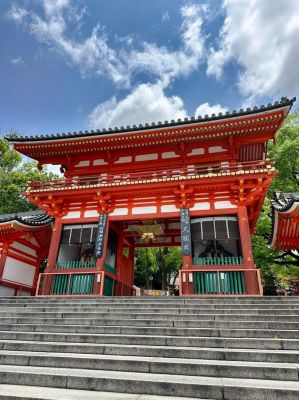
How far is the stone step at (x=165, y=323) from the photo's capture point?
5.74 m

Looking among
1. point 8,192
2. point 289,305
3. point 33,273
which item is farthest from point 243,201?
point 8,192

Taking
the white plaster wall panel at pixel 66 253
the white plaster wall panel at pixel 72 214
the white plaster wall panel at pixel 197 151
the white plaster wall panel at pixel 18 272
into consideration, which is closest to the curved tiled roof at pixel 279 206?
the white plaster wall panel at pixel 197 151

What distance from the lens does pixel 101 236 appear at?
12422mm

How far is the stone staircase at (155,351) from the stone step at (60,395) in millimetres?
12

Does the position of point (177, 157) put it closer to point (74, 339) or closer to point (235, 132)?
point (235, 132)

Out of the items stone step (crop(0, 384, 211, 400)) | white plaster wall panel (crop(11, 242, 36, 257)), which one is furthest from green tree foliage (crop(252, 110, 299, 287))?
stone step (crop(0, 384, 211, 400))

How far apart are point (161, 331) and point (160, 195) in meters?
7.78

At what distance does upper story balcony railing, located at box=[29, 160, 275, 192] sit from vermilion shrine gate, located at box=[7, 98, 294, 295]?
50 millimetres

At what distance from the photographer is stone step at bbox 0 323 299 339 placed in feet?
17.4

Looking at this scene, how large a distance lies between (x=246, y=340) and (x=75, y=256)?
10.8m

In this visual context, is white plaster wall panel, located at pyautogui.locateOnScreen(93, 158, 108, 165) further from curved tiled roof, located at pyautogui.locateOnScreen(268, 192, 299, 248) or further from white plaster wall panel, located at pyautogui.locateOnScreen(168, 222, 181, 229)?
curved tiled roof, located at pyautogui.locateOnScreen(268, 192, 299, 248)

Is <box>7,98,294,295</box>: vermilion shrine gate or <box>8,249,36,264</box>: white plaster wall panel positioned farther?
<box>8,249,36,264</box>: white plaster wall panel

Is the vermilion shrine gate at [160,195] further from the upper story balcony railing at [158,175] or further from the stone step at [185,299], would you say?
the stone step at [185,299]

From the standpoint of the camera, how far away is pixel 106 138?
1351cm
